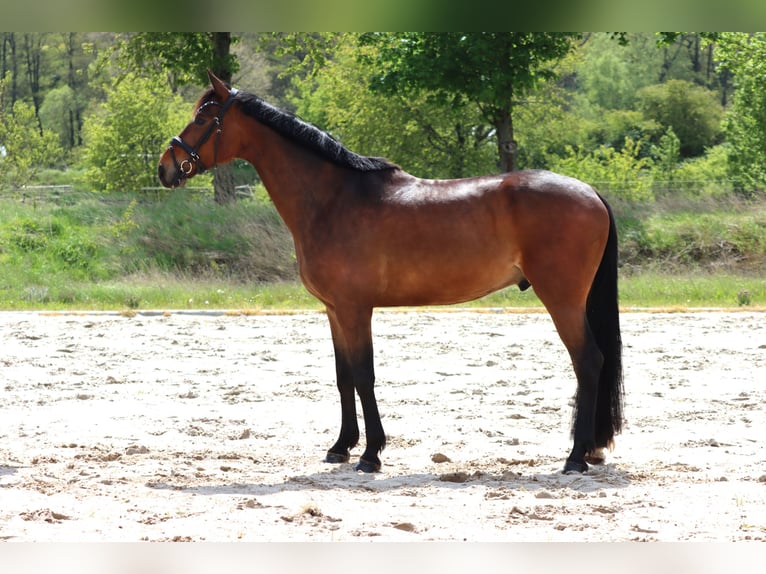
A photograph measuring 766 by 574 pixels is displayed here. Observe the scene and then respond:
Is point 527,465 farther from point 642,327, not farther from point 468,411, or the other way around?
point 642,327

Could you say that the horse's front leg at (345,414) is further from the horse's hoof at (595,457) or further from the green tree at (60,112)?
the green tree at (60,112)

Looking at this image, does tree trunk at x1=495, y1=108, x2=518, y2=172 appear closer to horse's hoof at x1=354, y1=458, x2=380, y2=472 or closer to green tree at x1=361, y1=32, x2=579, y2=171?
green tree at x1=361, y1=32, x2=579, y2=171

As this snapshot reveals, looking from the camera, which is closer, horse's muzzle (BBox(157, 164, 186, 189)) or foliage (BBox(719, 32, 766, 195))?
horse's muzzle (BBox(157, 164, 186, 189))

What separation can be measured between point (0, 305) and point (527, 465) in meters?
10.6

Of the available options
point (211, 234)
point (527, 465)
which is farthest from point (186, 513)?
point (211, 234)

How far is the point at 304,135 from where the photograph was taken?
6164mm

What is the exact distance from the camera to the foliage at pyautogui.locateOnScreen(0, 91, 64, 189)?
2991 centimetres

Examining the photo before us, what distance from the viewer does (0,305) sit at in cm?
1422

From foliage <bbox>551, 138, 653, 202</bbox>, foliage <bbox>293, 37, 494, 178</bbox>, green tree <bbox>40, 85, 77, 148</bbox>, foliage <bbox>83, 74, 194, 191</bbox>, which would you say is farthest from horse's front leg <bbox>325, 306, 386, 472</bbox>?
green tree <bbox>40, 85, 77, 148</bbox>

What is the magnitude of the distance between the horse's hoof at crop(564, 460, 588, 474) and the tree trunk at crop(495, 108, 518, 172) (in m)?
13.6

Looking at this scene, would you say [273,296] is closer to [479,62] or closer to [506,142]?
[479,62]

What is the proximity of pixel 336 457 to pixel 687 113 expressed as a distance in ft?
125

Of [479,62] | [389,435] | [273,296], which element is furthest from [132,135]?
[389,435]

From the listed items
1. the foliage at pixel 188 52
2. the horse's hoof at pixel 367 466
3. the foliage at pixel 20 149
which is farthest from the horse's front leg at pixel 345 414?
the foliage at pixel 20 149
